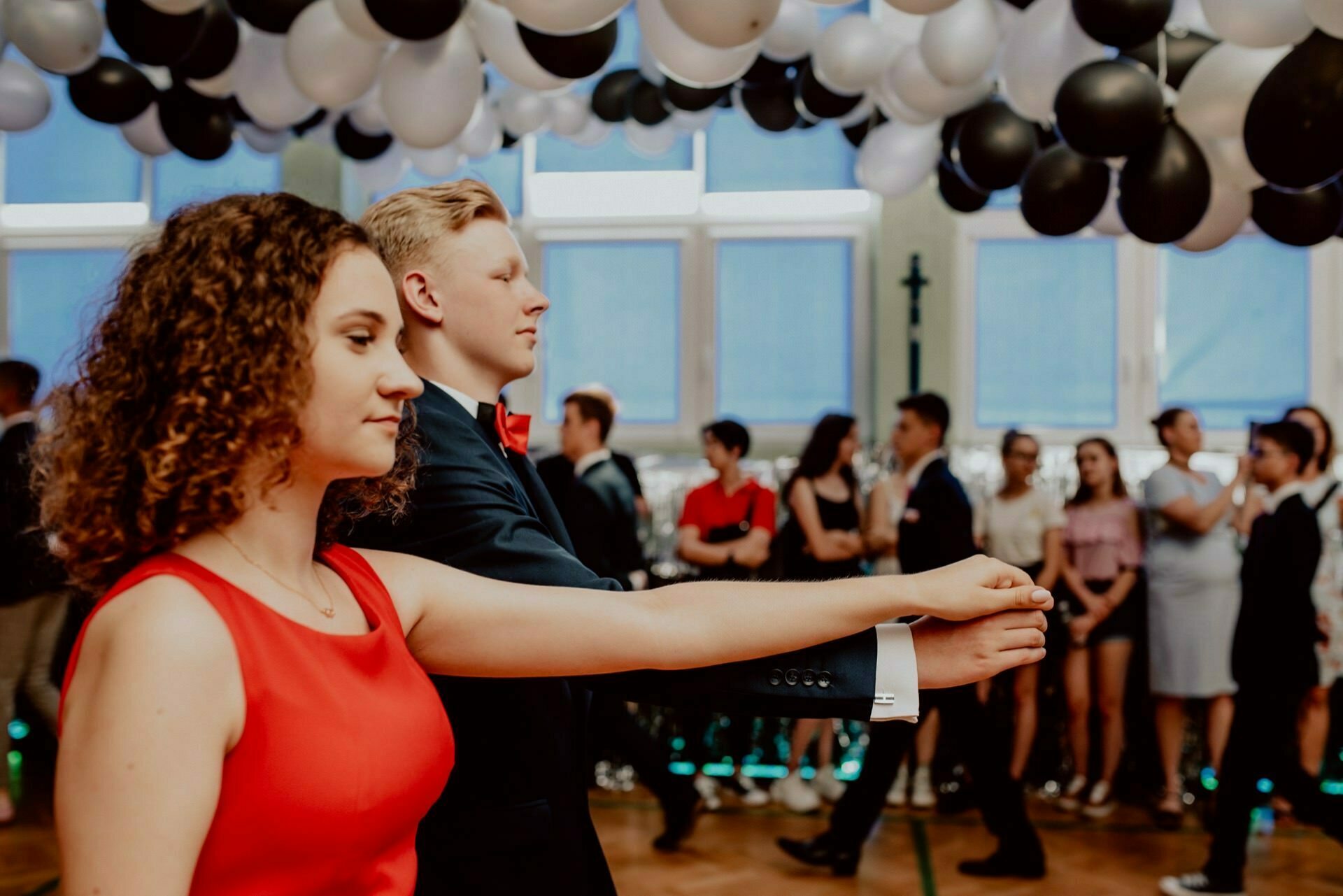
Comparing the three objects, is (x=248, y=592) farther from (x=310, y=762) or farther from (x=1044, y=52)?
(x=1044, y=52)

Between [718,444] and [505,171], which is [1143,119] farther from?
[505,171]

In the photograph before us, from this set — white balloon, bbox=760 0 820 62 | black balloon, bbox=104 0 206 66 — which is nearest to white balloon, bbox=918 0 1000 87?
white balloon, bbox=760 0 820 62

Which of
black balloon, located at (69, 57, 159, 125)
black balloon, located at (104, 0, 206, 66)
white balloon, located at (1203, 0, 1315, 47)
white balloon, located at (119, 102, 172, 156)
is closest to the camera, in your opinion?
white balloon, located at (1203, 0, 1315, 47)

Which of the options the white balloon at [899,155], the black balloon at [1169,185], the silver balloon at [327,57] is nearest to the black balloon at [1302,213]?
the black balloon at [1169,185]

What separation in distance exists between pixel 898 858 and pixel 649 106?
2756mm

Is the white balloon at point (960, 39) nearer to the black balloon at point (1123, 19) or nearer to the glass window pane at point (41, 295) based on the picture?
the black balloon at point (1123, 19)

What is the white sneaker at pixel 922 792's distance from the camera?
4.88 meters

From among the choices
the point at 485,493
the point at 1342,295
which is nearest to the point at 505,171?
the point at 1342,295

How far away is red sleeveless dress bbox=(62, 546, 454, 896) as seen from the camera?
0.91m

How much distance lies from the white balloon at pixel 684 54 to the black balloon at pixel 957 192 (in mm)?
1033

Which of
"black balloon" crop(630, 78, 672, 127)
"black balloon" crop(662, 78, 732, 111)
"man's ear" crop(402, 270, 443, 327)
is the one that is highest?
"black balloon" crop(630, 78, 672, 127)

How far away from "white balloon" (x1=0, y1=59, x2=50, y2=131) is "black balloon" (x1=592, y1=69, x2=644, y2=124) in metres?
1.90

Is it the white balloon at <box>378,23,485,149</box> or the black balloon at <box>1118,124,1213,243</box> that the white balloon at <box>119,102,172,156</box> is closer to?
the white balloon at <box>378,23,485,149</box>

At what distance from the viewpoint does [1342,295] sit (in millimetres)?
6289
